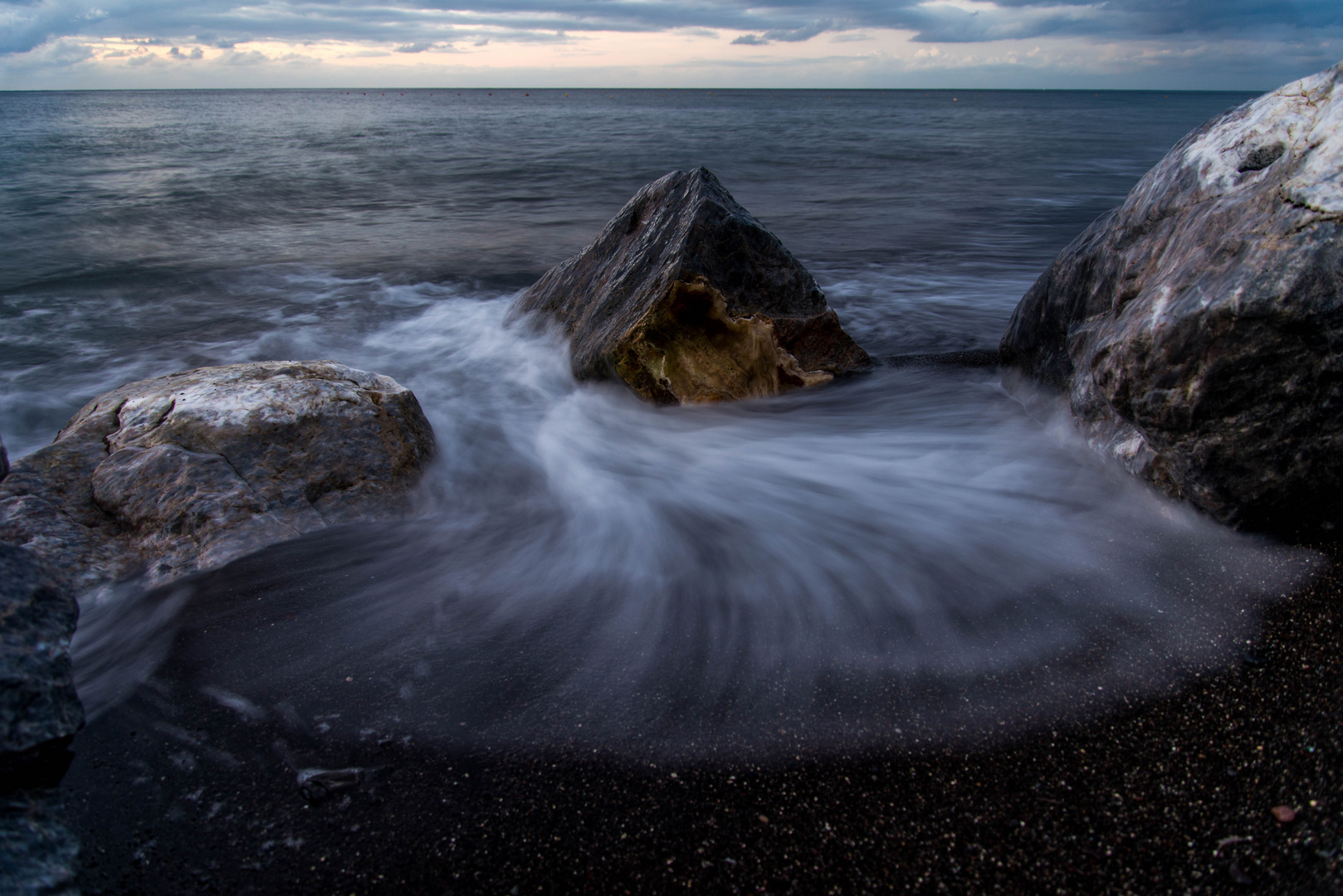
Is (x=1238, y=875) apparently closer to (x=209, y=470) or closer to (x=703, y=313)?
(x=703, y=313)

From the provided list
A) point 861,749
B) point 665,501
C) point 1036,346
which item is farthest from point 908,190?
point 861,749

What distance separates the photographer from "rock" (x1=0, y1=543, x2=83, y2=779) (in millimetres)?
1544

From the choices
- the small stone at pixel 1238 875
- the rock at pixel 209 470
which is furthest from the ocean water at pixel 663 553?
the small stone at pixel 1238 875

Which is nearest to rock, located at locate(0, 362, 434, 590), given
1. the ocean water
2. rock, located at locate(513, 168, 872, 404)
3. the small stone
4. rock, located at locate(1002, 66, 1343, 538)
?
the ocean water

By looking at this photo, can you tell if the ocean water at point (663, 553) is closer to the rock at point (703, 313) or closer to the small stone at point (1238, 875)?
the rock at point (703, 313)

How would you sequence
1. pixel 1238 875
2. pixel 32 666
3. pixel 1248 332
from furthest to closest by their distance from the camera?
pixel 1248 332 < pixel 32 666 < pixel 1238 875

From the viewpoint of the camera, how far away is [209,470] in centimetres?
291

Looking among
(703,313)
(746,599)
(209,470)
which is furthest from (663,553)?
(209,470)

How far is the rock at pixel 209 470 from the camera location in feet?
8.85

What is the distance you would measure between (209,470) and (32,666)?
145cm

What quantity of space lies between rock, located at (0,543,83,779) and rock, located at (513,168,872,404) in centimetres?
292

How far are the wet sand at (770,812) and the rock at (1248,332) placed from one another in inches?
26.8

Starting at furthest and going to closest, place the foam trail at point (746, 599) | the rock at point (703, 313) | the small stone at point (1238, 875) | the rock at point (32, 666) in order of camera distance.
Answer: the rock at point (703, 313) < the foam trail at point (746, 599) < the rock at point (32, 666) < the small stone at point (1238, 875)

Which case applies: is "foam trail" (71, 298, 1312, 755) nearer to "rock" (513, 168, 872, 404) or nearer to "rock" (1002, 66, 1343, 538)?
"rock" (1002, 66, 1343, 538)
